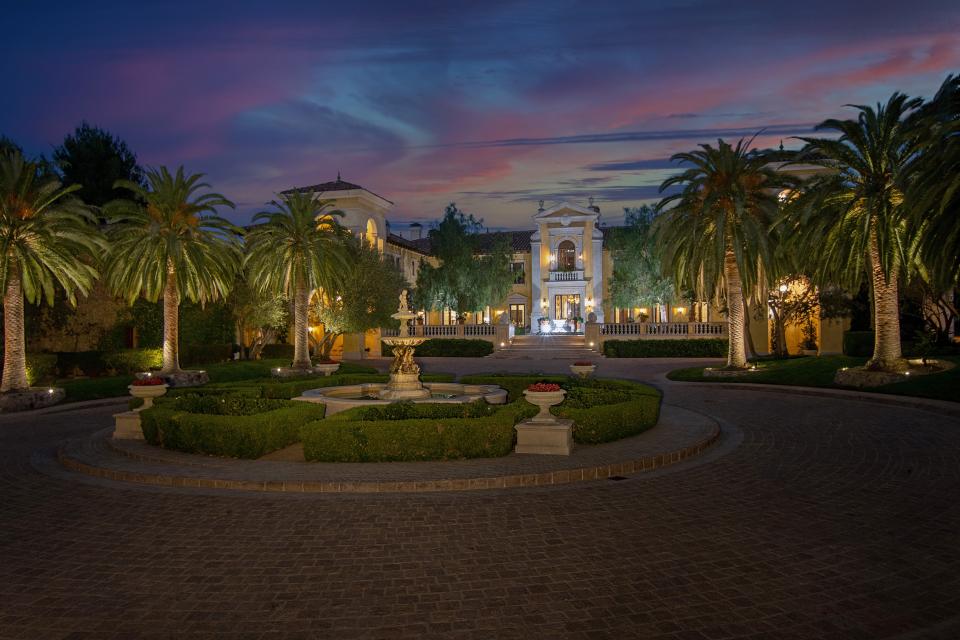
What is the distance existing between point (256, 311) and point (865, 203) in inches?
1102

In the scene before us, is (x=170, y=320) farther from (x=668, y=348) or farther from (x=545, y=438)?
(x=668, y=348)

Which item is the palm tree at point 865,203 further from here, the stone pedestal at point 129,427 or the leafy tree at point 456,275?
the leafy tree at point 456,275

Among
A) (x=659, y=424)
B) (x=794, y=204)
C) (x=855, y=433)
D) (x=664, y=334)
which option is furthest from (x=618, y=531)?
(x=664, y=334)

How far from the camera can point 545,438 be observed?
459 inches

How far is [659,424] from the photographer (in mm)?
14680

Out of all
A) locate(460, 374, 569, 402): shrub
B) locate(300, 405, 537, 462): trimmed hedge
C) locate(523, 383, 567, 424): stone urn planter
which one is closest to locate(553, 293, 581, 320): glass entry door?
locate(460, 374, 569, 402): shrub

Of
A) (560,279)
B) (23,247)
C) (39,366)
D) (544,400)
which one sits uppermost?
(560,279)

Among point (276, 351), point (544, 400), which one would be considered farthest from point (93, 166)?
point (544, 400)

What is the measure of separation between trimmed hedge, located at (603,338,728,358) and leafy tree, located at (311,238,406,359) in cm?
1411

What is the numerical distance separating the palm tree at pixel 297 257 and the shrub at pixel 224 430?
611 inches

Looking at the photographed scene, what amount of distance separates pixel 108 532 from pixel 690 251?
23765mm

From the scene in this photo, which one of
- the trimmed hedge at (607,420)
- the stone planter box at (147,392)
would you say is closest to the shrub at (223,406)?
the stone planter box at (147,392)

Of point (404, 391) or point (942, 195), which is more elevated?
point (942, 195)

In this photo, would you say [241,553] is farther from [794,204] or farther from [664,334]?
[664,334]
